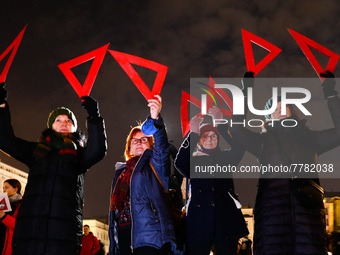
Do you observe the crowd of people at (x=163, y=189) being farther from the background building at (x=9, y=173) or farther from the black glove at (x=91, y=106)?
the background building at (x=9, y=173)

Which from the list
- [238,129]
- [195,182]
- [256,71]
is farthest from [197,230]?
[256,71]

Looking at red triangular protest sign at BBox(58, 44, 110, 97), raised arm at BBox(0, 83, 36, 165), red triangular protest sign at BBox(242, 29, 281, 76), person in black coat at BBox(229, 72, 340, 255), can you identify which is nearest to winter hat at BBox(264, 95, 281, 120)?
person in black coat at BBox(229, 72, 340, 255)

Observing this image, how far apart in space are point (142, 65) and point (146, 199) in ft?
6.35

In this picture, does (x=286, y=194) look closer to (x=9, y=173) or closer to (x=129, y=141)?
(x=129, y=141)

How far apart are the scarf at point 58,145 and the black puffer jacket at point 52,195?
0.17 feet

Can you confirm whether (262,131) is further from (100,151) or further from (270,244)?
(100,151)

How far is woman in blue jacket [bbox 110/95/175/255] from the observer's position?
4.91 meters

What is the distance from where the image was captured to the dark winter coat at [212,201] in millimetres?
5176

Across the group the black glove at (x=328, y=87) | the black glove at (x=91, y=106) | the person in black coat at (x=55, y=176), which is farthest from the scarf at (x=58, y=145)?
the black glove at (x=328, y=87)

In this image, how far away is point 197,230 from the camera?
5.19 metres

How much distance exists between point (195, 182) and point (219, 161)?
0.37m

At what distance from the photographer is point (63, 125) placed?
560 centimetres

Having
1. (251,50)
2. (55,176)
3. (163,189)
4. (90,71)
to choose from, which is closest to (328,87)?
(251,50)

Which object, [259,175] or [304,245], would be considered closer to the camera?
[304,245]
